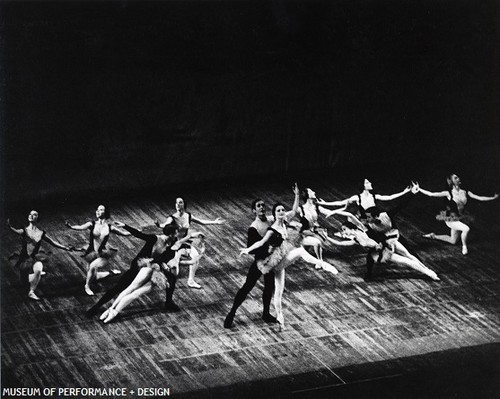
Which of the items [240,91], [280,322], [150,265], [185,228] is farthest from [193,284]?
[240,91]

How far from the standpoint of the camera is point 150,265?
1380cm

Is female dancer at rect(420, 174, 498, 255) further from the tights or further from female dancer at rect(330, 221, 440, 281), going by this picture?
the tights

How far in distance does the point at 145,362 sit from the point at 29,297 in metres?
2.11

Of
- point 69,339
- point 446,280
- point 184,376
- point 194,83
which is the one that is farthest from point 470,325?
point 194,83

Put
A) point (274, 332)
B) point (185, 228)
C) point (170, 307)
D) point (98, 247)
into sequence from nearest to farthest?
point (274, 332)
point (170, 307)
point (98, 247)
point (185, 228)

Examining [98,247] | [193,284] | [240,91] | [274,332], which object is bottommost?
[274,332]

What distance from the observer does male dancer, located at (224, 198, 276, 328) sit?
13.7 m

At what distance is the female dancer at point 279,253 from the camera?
13.6 m

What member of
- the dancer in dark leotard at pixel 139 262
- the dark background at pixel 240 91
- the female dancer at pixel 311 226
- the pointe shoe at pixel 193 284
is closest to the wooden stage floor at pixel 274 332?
the pointe shoe at pixel 193 284

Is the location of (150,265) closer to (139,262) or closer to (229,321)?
(139,262)

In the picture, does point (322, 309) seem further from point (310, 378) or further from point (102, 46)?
point (102, 46)

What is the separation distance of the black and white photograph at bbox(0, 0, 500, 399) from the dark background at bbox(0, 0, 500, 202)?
0.11 ft

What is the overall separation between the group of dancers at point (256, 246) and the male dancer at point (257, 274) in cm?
1

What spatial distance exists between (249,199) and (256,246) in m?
4.21
